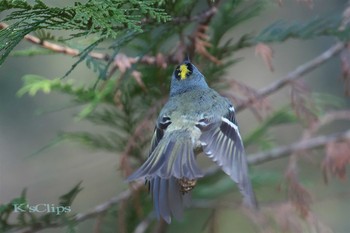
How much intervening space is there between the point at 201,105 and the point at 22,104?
2811 millimetres

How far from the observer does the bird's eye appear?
209 centimetres

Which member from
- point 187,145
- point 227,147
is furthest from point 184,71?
point 227,147

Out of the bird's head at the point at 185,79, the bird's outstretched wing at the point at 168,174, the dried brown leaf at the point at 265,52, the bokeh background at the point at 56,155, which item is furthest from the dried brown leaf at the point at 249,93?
the bokeh background at the point at 56,155

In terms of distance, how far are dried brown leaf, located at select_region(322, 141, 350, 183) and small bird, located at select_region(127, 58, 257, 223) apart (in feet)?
2.38

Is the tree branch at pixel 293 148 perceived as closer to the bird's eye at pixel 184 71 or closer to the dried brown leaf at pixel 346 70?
the dried brown leaf at pixel 346 70

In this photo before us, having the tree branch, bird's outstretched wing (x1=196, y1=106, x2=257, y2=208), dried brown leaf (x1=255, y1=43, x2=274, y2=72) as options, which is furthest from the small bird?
the tree branch

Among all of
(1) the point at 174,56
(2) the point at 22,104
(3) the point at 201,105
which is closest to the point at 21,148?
(2) the point at 22,104

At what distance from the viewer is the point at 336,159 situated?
2639 millimetres

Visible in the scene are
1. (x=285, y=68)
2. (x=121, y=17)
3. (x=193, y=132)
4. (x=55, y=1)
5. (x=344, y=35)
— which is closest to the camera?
(x=121, y=17)

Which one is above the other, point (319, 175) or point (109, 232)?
point (109, 232)

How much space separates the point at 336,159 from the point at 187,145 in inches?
37.1

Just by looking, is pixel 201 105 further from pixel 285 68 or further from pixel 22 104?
pixel 285 68

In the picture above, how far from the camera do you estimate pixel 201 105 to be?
2041 mm

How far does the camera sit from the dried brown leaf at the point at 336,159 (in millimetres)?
2584
